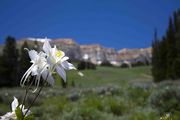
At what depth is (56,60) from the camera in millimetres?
1370

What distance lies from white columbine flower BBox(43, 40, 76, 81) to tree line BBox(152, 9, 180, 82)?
117ft

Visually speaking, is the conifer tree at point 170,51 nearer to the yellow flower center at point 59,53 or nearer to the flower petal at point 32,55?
the yellow flower center at point 59,53

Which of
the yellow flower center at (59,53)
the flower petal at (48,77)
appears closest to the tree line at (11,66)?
the yellow flower center at (59,53)

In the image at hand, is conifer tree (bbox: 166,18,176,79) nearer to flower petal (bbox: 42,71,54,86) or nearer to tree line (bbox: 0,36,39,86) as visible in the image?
tree line (bbox: 0,36,39,86)

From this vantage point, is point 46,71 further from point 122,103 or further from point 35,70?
point 122,103

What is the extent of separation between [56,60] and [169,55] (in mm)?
38717

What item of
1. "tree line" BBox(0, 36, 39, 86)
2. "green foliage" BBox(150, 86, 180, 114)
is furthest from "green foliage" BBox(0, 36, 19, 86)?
"green foliage" BBox(150, 86, 180, 114)

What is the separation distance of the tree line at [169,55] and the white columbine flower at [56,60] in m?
35.7

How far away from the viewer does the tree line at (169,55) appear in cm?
3680

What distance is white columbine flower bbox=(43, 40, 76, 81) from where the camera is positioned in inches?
52.7

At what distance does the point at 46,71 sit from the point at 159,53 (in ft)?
137

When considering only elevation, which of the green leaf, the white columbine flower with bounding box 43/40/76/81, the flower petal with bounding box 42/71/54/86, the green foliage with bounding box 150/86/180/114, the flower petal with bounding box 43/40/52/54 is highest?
the flower petal with bounding box 43/40/52/54

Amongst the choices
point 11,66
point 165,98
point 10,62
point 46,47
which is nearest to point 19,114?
point 46,47

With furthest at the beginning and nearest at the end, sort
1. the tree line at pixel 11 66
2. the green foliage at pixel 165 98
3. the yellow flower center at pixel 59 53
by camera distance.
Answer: the tree line at pixel 11 66 < the green foliage at pixel 165 98 < the yellow flower center at pixel 59 53
